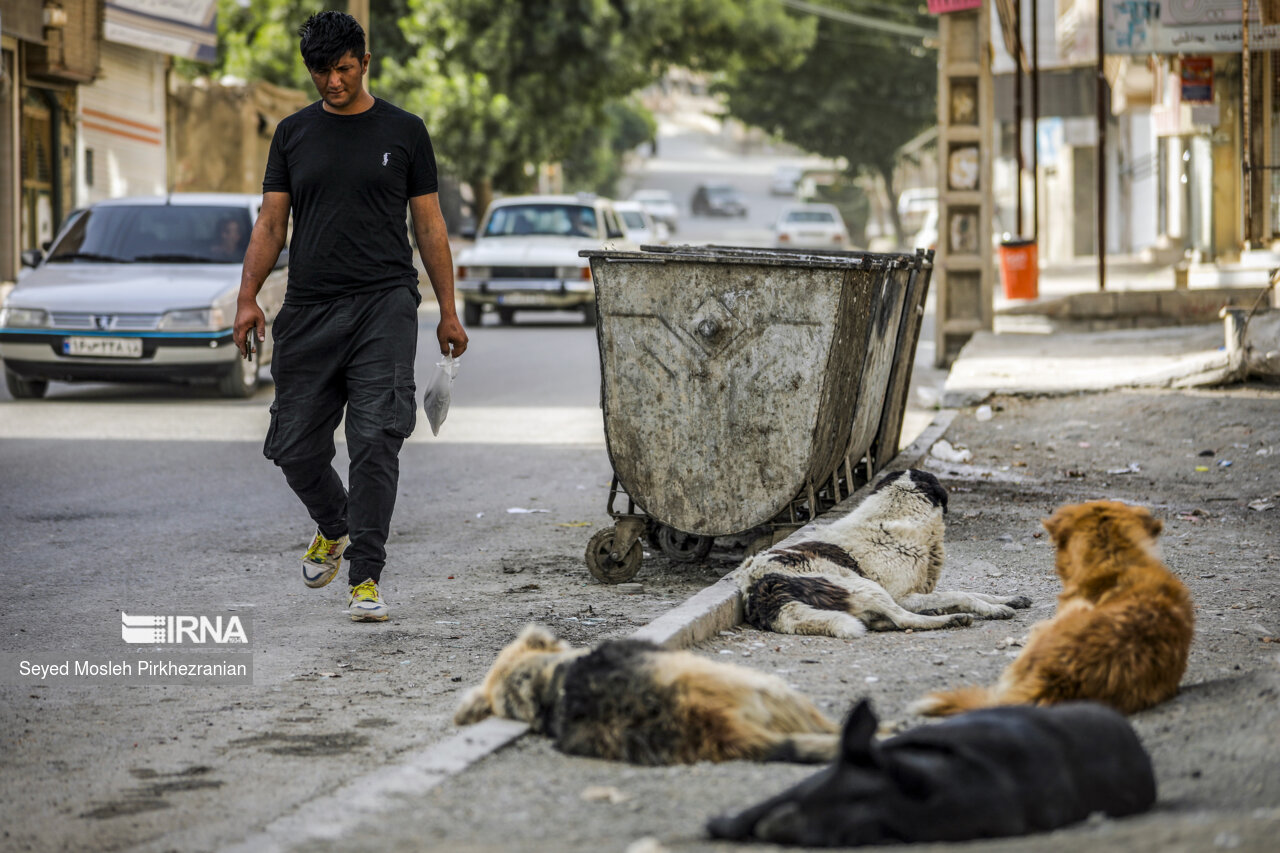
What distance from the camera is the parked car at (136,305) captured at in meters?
11.5

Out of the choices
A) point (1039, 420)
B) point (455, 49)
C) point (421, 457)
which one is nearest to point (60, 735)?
point (421, 457)

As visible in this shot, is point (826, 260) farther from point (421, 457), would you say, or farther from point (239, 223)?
point (239, 223)

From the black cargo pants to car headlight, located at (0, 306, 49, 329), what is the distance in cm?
717

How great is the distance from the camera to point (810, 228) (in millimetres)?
38625

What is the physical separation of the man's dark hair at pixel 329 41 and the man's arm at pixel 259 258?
0.49 metres

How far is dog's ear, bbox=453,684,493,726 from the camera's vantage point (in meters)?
3.72

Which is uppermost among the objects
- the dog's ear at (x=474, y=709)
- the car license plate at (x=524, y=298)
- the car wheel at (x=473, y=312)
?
the car license plate at (x=524, y=298)

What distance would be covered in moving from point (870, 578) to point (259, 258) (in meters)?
2.34

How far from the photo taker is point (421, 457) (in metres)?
9.39

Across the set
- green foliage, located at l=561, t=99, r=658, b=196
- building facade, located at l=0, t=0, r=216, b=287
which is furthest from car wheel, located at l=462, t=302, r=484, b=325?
green foliage, located at l=561, t=99, r=658, b=196

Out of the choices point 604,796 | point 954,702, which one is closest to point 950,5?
point 954,702

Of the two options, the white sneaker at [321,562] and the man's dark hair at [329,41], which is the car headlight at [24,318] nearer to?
the white sneaker at [321,562]

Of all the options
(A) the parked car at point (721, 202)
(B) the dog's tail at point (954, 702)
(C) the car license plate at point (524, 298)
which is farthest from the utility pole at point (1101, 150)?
(A) the parked car at point (721, 202)

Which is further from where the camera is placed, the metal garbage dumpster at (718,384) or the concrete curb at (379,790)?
the metal garbage dumpster at (718,384)
